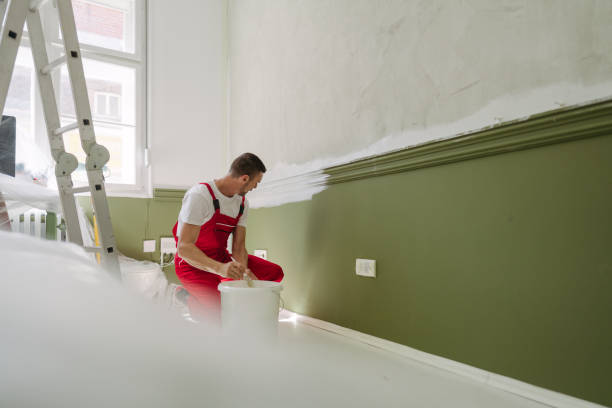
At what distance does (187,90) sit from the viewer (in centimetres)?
286

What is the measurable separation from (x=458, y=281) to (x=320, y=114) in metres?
1.14

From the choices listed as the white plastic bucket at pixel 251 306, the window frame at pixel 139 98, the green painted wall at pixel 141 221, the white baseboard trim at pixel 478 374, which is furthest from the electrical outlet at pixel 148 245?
the white baseboard trim at pixel 478 374

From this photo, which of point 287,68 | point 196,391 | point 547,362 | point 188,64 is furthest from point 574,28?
point 188,64

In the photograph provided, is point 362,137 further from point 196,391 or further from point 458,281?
point 196,391

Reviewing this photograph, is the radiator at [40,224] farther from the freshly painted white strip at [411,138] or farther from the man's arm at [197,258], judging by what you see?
the freshly painted white strip at [411,138]

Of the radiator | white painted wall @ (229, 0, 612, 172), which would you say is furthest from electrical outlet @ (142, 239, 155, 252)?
white painted wall @ (229, 0, 612, 172)

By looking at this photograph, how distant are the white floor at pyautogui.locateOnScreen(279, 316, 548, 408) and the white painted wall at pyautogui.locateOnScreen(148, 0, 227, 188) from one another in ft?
4.90

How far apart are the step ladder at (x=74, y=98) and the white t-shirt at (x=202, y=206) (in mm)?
419

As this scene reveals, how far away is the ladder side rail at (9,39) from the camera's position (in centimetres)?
120

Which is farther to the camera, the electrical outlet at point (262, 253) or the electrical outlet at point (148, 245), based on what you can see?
the electrical outlet at point (148, 245)

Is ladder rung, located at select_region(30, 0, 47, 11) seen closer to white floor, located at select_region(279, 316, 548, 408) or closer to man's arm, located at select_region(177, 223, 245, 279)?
man's arm, located at select_region(177, 223, 245, 279)

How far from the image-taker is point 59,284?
0.58 ft

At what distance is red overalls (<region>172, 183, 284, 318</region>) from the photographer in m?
1.85

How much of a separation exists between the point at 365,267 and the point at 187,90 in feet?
6.76
